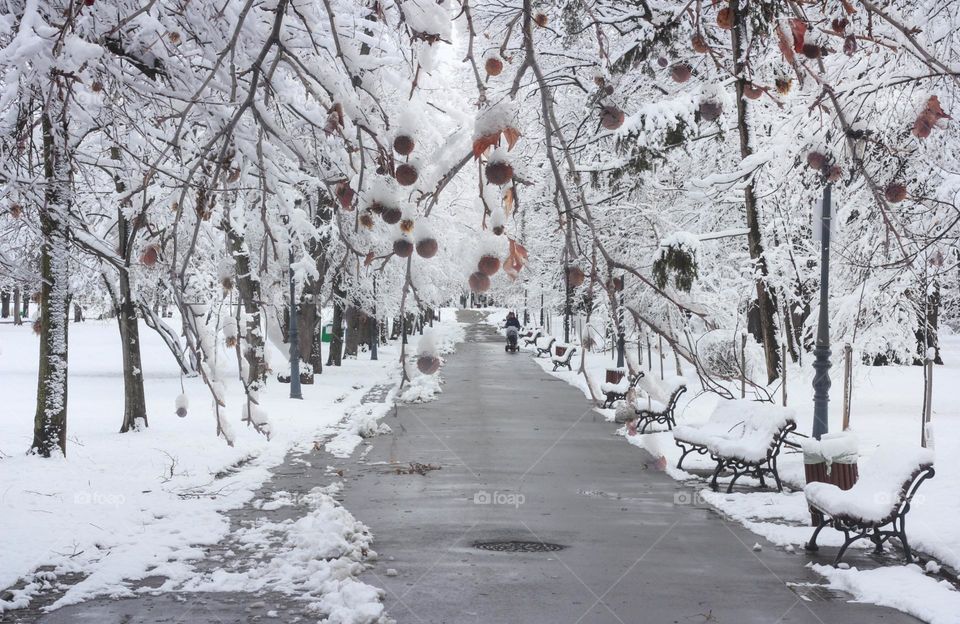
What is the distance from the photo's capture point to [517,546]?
9719 mm

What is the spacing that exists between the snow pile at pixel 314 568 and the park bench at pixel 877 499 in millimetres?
4332

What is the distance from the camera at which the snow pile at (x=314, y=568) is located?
7.71m

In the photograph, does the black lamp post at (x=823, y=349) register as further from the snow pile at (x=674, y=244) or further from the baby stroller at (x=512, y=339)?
the baby stroller at (x=512, y=339)

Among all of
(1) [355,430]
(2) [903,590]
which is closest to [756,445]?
(2) [903,590]

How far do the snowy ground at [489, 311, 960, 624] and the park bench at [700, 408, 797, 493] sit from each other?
285 mm

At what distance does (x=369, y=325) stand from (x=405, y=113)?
4419 cm

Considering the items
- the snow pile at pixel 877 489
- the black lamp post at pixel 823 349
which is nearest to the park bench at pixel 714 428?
the black lamp post at pixel 823 349

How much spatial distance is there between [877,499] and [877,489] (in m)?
0.18

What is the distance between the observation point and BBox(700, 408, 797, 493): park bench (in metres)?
12.7

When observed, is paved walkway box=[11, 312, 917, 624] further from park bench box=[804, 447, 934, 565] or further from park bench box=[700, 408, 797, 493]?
park bench box=[700, 408, 797, 493]

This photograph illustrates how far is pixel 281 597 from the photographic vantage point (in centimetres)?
800

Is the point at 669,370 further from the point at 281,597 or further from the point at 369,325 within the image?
the point at 281,597

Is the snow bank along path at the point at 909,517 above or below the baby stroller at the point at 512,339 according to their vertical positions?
below

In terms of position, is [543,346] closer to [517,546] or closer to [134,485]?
[134,485]
